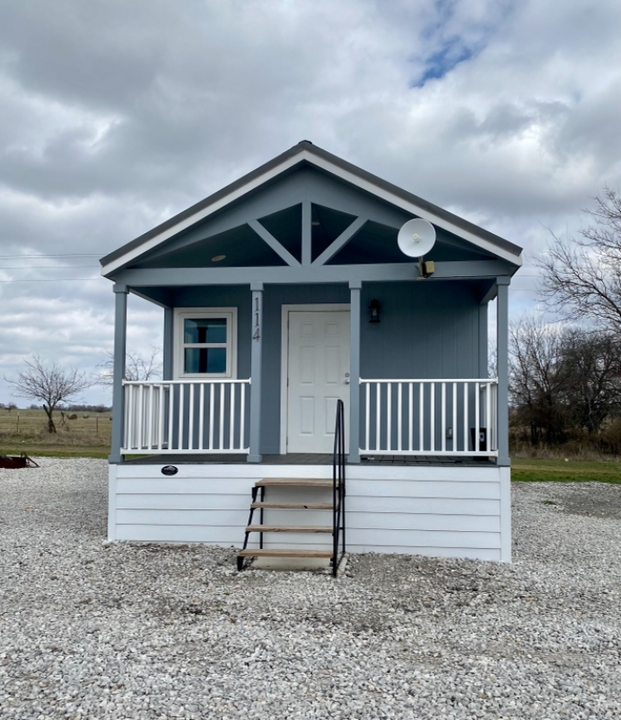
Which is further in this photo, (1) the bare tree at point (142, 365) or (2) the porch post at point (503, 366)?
(1) the bare tree at point (142, 365)

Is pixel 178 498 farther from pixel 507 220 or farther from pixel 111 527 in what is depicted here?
pixel 507 220

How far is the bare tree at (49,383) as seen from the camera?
2348 cm

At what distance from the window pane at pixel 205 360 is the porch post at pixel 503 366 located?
11.3 feet

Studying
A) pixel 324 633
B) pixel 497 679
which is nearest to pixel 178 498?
pixel 324 633

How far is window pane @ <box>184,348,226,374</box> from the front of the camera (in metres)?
7.61

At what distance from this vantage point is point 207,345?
25.0ft

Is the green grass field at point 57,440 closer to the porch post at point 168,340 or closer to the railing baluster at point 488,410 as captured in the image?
the porch post at point 168,340

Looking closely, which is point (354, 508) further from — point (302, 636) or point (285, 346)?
point (285, 346)

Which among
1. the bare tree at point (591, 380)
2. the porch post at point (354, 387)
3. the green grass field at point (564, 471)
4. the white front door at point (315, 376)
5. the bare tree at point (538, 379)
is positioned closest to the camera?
the porch post at point (354, 387)

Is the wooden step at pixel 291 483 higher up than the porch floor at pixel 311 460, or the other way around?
the porch floor at pixel 311 460

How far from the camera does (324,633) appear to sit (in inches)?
149

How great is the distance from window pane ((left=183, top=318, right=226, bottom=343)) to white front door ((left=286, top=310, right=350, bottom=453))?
89 centimetres

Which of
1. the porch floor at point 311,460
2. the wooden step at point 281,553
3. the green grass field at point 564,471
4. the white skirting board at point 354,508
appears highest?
the porch floor at point 311,460

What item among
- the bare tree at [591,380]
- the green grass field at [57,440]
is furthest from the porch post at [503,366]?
the bare tree at [591,380]
